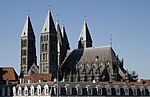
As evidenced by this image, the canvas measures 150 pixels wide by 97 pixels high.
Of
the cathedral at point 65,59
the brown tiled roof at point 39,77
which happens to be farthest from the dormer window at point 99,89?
the brown tiled roof at point 39,77

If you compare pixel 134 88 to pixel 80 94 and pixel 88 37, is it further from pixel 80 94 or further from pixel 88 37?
pixel 88 37

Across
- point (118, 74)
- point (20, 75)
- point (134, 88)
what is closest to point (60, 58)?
point (20, 75)

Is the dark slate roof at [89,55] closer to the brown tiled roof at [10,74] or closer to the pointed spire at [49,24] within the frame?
the pointed spire at [49,24]

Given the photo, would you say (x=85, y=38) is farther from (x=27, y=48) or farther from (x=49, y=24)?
(x=27, y=48)

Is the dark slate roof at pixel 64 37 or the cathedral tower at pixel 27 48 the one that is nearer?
the cathedral tower at pixel 27 48

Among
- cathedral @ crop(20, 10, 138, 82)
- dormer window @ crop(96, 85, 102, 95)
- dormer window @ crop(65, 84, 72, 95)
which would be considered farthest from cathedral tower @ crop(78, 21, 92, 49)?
dormer window @ crop(65, 84, 72, 95)

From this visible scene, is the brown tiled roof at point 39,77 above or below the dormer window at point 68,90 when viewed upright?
above

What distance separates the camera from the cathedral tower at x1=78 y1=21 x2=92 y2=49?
153500 millimetres

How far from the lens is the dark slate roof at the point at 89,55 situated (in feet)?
434

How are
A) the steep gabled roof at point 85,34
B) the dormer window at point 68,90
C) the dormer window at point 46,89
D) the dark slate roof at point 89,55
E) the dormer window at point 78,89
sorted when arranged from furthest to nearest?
the steep gabled roof at point 85,34 < the dark slate roof at point 89,55 < the dormer window at point 78,89 < the dormer window at point 68,90 < the dormer window at point 46,89

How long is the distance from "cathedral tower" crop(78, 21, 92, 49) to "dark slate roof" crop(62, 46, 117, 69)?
6.63 meters

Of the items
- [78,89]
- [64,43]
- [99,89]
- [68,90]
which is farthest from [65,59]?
[68,90]

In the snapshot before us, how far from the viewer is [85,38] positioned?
6078 inches

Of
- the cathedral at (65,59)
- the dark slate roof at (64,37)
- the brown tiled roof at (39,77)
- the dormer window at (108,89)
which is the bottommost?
the dormer window at (108,89)
